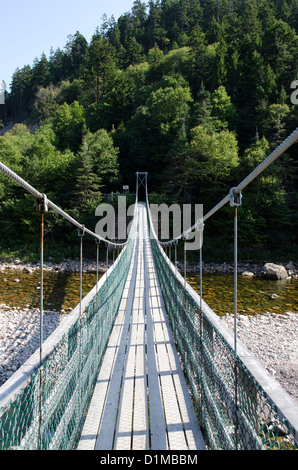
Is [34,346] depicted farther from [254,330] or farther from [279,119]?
[279,119]

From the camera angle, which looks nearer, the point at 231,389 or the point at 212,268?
the point at 231,389

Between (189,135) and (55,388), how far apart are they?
16854mm

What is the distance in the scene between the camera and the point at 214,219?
557 inches

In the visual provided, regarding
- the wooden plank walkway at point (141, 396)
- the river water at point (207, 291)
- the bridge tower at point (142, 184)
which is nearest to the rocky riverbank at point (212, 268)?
the river water at point (207, 291)

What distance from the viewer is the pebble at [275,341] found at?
414 cm

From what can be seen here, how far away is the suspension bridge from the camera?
1018 millimetres

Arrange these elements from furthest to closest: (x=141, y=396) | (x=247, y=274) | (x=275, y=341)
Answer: (x=247, y=274) → (x=275, y=341) → (x=141, y=396)

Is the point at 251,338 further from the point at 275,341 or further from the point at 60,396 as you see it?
the point at 60,396

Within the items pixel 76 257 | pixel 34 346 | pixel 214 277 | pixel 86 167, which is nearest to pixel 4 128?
pixel 86 167

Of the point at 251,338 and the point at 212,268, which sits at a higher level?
the point at 212,268

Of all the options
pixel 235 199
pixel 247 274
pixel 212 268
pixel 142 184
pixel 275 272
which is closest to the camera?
pixel 235 199

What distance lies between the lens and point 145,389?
6.66 ft

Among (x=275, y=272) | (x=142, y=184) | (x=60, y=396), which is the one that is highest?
(x=142, y=184)

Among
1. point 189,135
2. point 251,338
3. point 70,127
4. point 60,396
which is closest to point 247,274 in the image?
point 251,338
